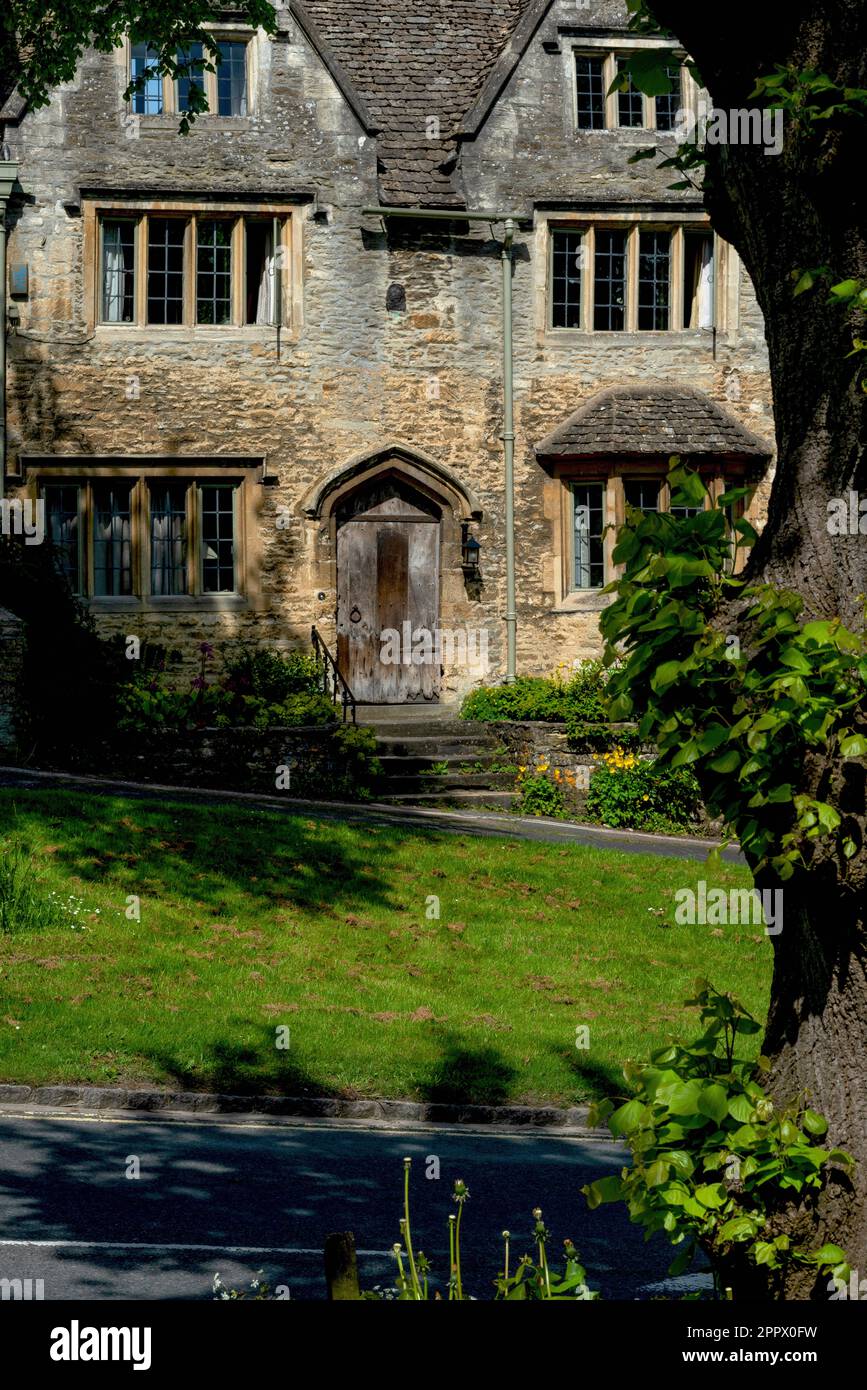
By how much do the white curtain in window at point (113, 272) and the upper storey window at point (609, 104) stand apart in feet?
23.9

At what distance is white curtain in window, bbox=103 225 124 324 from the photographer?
23984 mm

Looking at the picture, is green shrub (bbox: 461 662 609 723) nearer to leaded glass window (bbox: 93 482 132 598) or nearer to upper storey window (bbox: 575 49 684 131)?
leaded glass window (bbox: 93 482 132 598)

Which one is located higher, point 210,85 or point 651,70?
point 210,85

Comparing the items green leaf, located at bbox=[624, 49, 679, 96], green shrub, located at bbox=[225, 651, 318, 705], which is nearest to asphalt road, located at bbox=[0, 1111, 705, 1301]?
green leaf, located at bbox=[624, 49, 679, 96]

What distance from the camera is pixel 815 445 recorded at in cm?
502

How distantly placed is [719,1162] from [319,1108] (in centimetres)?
692

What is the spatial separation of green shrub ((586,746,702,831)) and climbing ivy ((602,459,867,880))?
15.8m

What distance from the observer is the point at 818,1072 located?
15.9 ft

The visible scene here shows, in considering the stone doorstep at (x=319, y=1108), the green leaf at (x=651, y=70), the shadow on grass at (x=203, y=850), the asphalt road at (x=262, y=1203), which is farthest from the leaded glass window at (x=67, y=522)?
the green leaf at (x=651, y=70)

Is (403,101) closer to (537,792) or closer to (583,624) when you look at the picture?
(583,624)

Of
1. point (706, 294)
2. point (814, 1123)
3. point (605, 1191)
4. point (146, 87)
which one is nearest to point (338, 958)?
point (605, 1191)

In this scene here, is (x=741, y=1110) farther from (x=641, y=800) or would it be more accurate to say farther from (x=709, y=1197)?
(x=641, y=800)

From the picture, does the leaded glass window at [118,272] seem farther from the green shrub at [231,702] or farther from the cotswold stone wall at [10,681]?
the cotswold stone wall at [10,681]

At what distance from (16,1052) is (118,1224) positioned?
3.38 meters
